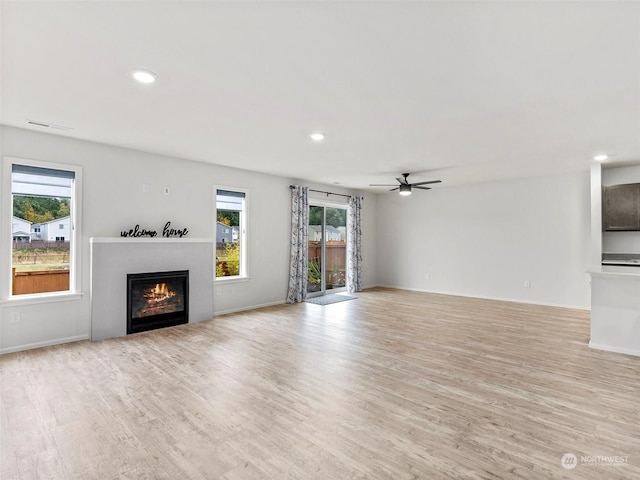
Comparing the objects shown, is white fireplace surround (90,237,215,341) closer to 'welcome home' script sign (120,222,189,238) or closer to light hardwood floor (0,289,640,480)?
'welcome home' script sign (120,222,189,238)

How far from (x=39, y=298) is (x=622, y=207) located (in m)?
A: 8.97

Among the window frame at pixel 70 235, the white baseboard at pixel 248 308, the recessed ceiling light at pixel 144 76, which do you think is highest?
the recessed ceiling light at pixel 144 76

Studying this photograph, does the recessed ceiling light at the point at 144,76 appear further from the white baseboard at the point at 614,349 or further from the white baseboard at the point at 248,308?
the white baseboard at the point at 614,349

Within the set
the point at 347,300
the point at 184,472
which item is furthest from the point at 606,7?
the point at 347,300

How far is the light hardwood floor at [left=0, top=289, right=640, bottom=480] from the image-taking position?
6.81 ft

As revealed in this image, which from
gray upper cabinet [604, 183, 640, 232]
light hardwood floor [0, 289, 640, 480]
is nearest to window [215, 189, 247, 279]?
light hardwood floor [0, 289, 640, 480]

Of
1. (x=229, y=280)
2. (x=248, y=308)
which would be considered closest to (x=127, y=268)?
(x=229, y=280)

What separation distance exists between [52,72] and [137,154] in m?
2.48

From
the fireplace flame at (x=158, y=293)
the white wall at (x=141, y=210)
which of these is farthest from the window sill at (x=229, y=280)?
the fireplace flame at (x=158, y=293)

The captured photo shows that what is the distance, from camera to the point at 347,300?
7594mm

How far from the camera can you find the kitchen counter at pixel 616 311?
4.02 meters

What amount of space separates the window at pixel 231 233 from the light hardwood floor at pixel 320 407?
70.9 inches

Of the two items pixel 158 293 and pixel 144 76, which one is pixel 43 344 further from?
pixel 144 76

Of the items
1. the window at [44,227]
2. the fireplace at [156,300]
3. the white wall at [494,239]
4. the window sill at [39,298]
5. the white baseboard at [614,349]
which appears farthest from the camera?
the white wall at [494,239]
